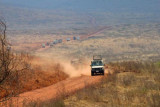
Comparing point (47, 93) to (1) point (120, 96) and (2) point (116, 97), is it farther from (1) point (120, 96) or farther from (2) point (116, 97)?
(2) point (116, 97)

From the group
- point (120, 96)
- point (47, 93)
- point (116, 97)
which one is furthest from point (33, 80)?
point (116, 97)

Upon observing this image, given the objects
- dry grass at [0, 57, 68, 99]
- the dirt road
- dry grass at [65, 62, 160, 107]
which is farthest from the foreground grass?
dry grass at [0, 57, 68, 99]

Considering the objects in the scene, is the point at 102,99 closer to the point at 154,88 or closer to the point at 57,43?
the point at 154,88

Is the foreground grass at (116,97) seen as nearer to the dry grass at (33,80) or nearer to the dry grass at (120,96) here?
the dry grass at (120,96)

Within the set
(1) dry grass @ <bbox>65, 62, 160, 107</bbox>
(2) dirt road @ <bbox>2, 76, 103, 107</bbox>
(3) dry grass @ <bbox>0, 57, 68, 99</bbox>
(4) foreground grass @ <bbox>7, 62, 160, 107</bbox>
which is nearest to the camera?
(4) foreground grass @ <bbox>7, 62, 160, 107</bbox>

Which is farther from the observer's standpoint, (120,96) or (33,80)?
(33,80)

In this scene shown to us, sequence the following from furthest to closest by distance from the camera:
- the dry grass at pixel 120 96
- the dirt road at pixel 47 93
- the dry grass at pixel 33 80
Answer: the dry grass at pixel 33 80 → the dirt road at pixel 47 93 → the dry grass at pixel 120 96

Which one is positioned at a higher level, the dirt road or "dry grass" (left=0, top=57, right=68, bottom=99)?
"dry grass" (left=0, top=57, right=68, bottom=99)

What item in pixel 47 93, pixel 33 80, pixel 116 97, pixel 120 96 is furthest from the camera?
pixel 33 80

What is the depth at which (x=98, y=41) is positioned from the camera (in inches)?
3110

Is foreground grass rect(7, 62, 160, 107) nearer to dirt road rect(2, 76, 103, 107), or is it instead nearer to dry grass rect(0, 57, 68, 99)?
dirt road rect(2, 76, 103, 107)

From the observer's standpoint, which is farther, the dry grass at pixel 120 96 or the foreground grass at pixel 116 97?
the dry grass at pixel 120 96

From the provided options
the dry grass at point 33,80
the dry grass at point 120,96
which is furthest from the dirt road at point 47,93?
the dry grass at point 120,96

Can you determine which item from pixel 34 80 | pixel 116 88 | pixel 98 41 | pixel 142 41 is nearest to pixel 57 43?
pixel 98 41
